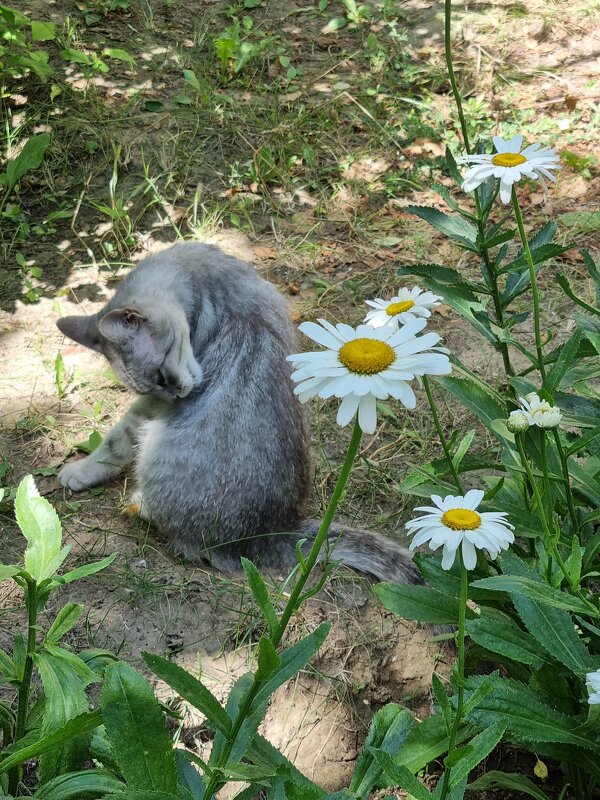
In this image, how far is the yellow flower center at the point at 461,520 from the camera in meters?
1.55

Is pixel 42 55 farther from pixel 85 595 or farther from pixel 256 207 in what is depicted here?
pixel 85 595

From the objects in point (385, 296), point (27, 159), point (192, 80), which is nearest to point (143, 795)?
point (385, 296)

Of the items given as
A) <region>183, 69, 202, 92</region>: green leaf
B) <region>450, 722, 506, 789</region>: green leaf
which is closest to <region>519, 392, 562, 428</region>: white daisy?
<region>450, 722, 506, 789</region>: green leaf

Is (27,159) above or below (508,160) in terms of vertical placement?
below

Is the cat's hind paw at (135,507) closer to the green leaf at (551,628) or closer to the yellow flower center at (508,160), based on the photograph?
the green leaf at (551,628)

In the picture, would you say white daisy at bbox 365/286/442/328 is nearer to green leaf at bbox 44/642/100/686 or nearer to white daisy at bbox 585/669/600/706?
white daisy at bbox 585/669/600/706

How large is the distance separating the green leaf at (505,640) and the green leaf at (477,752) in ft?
1.51

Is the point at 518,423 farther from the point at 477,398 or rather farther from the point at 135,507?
the point at 135,507

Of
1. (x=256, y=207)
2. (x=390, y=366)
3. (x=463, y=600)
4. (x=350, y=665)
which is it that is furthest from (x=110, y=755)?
(x=256, y=207)

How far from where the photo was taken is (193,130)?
574 centimetres

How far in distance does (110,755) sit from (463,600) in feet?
3.06

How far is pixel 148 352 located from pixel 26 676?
1.87 meters

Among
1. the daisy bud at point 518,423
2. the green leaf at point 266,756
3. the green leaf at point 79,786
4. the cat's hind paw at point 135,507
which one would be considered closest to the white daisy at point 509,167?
the daisy bud at point 518,423

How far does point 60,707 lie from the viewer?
5.81ft
